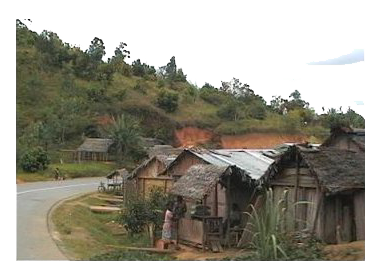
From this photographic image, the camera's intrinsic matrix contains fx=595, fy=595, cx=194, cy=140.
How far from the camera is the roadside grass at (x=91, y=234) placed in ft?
25.8

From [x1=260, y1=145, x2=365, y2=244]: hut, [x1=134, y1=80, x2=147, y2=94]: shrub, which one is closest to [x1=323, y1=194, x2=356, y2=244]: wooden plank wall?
[x1=260, y1=145, x2=365, y2=244]: hut

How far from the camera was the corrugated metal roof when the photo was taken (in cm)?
926

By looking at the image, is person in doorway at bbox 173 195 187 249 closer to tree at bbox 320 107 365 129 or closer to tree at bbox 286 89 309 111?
tree at bbox 286 89 309 111

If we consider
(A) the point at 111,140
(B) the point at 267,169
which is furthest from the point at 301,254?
(A) the point at 111,140

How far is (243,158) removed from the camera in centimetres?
958

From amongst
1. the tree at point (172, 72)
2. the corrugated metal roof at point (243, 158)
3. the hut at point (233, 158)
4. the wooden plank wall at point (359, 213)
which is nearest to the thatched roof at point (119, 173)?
the hut at point (233, 158)

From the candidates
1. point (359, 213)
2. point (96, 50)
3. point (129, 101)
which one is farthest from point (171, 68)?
point (359, 213)

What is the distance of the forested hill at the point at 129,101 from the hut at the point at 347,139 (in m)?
0.13

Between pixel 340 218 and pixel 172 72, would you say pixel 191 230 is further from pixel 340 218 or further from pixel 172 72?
pixel 172 72

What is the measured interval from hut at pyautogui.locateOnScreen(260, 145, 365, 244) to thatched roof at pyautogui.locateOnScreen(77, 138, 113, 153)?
2.68 metres

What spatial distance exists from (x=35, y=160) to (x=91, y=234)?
1300 millimetres

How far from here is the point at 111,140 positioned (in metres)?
8.80
